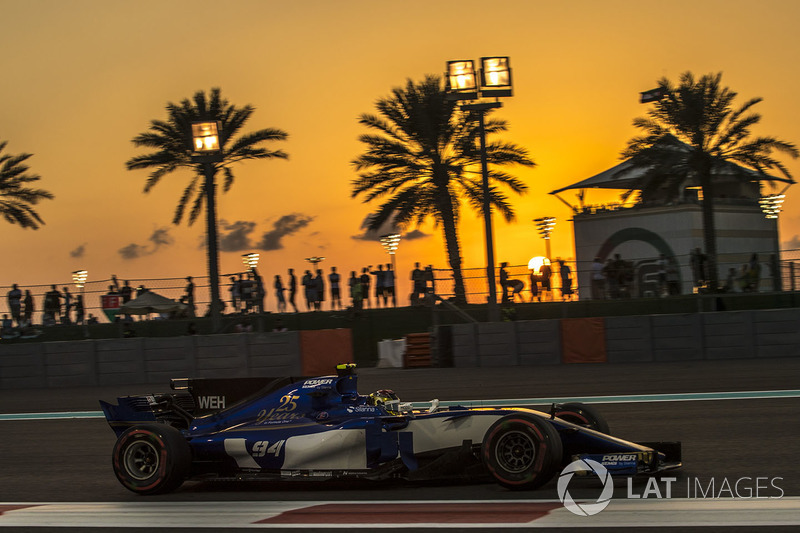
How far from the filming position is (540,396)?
13.9 m

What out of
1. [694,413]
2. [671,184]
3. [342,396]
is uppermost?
[671,184]

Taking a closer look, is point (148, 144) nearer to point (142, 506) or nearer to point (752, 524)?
point (142, 506)

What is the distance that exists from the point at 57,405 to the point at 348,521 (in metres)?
12.2

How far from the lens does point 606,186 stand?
4481 centimetres

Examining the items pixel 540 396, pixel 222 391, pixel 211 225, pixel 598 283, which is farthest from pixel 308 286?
pixel 222 391

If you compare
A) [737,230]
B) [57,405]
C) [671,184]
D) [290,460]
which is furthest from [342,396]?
[737,230]

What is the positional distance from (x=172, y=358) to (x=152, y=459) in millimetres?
13563

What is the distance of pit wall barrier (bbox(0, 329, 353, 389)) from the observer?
65.6ft

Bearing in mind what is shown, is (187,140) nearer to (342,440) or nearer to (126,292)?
(126,292)

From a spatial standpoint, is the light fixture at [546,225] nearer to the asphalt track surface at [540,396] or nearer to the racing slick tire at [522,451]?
the asphalt track surface at [540,396]

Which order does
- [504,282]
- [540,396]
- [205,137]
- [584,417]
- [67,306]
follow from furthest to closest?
[67,306] < [205,137] < [504,282] < [540,396] < [584,417]

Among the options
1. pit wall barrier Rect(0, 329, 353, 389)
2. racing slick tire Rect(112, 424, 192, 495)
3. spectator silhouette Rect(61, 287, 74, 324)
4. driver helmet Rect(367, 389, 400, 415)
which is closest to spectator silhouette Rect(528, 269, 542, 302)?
pit wall barrier Rect(0, 329, 353, 389)

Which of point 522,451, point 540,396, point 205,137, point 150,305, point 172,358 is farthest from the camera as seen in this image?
point 150,305

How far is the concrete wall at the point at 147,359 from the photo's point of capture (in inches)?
787
